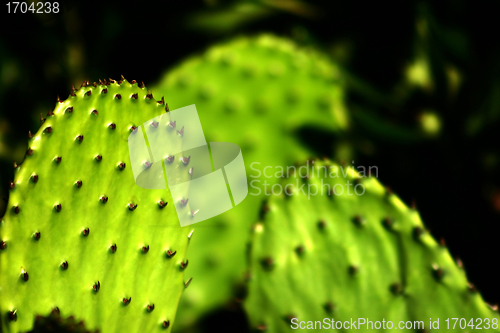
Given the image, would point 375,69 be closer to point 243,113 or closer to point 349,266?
point 243,113

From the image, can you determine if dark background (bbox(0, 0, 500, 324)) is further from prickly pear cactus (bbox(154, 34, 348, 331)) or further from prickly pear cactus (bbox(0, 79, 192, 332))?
prickly pear cactus (bbox(0, 79, 192, 332))

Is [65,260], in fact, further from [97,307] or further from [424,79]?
[424,79]

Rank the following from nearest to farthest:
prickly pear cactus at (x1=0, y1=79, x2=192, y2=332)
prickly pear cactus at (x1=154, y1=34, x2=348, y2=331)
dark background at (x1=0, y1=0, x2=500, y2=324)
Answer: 1. prickly pear cactus at (x1=0, y1=79, x2=192, y2=332)
2. prickly pear cactus at (x1=154, y1=34, x2=348, y2=331)
3. dark background at (x1=0, y1=0, x2=500, y2=324)

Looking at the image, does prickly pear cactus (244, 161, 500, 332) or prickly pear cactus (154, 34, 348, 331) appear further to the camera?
prickly pear cactus (154, 34, 348, 331)

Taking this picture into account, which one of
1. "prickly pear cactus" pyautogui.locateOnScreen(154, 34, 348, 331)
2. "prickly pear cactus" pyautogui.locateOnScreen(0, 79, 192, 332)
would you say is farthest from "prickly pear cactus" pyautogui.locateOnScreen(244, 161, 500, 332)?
"prickly pear cactus" pyautogui.locateOnScreen(154, 34, 348, 331)

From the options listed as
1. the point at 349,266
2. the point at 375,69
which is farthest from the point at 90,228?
the point at 375,69

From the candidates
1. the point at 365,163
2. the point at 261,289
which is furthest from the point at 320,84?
the point at 261,289
